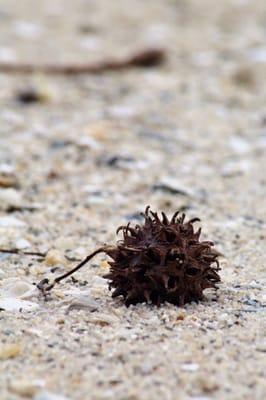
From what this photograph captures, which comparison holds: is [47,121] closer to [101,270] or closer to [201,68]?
[201,68]

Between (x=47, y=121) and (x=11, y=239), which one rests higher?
(x=47, y=121)

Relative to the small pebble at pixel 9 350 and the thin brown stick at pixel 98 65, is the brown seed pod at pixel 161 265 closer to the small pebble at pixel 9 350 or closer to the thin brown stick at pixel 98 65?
the small pebble at pixel 9 350

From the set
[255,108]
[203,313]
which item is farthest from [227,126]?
[203,313]

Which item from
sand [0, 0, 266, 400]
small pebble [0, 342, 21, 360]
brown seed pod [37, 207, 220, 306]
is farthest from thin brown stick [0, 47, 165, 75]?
small pebble [0, 342, 21, 360]

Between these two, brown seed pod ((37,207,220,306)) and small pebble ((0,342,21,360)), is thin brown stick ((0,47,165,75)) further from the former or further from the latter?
small pebble ((0,342,21,360))

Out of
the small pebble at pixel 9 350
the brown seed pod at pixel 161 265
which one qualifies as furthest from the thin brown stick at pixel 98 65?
the small pebble at pixel 9 350

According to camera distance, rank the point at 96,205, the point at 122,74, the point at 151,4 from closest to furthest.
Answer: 1. the point at 96,205
2. the point at 122,74
3. the point at 151,4

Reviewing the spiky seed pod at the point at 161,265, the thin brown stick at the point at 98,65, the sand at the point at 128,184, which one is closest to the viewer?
the sand at the point at 128,184
